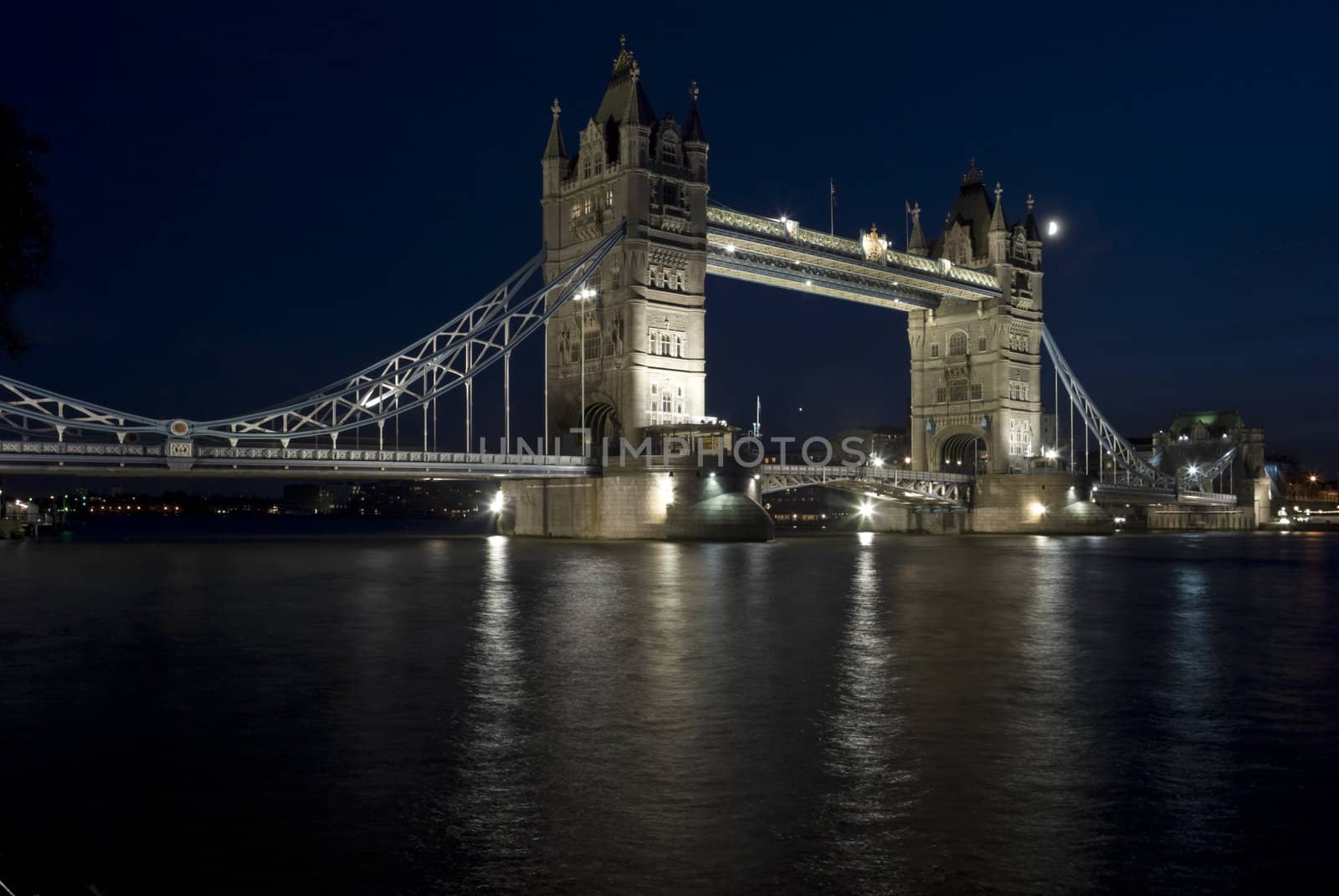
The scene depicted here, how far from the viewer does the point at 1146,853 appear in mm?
8188

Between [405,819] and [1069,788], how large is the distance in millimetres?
5395

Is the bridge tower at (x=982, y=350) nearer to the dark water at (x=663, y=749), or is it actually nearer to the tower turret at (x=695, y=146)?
the tower turret at (x=695, y=146)

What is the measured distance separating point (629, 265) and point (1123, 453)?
207 feet

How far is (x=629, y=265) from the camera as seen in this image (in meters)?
63.1

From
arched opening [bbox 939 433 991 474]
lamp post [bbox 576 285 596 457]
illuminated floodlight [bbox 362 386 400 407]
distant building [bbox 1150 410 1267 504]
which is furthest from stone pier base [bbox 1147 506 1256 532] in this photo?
illuminated floodlight [bbox 362 386 400 407]

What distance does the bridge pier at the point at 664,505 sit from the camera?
6134cm

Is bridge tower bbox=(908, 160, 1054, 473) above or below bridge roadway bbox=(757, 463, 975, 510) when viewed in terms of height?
above

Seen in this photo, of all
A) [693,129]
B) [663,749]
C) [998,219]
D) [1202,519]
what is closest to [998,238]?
[998,219]

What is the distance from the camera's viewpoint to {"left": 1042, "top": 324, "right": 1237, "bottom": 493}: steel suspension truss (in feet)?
317

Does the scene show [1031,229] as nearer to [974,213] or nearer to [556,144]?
[974,213]

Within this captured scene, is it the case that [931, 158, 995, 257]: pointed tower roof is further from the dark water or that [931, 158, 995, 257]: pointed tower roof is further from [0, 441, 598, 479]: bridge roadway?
the dark water

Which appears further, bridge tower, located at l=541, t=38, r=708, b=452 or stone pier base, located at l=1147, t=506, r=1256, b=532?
stone pier base, located at l=1147, t=506, r=1256, b=532

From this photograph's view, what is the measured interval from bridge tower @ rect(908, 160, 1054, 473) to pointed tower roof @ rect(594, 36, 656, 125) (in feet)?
103

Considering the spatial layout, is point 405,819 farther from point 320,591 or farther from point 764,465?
point 764,465
